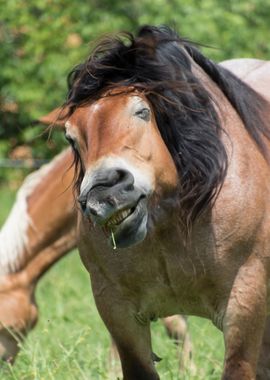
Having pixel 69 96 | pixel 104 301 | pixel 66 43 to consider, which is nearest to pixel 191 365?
pixel 104 301

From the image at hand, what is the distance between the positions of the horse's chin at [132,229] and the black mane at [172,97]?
324mm

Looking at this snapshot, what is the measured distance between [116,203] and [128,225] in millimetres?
129

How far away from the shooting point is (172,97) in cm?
418

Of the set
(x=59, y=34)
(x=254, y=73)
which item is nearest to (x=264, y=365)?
(x=254, y=73)

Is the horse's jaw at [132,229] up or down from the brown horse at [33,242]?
up

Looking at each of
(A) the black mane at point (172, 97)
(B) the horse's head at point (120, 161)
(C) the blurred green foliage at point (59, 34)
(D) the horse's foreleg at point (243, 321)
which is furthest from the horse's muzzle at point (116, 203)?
(C) the blurred green foliage at point (59, 34)

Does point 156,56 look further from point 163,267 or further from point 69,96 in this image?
Result: point 163,267

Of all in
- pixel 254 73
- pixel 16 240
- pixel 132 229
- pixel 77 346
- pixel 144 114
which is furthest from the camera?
pixel 16 240

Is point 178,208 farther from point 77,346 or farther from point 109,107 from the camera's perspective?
point 77,346

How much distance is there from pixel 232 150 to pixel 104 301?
771mm

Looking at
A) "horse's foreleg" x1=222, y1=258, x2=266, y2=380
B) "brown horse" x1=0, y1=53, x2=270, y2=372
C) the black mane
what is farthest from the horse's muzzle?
"brown horse" x1=0, y1=53, x2=270, y2=372

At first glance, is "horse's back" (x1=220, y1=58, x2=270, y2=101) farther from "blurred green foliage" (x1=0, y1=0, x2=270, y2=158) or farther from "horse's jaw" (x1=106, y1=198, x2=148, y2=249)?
"blurred green foliage" (x1=0, y1=0, x2=270, y2=158)

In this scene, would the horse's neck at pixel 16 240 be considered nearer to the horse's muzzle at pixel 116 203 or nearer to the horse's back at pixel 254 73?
the horse's back at pixel 254 73

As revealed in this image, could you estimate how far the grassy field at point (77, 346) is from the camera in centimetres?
515
